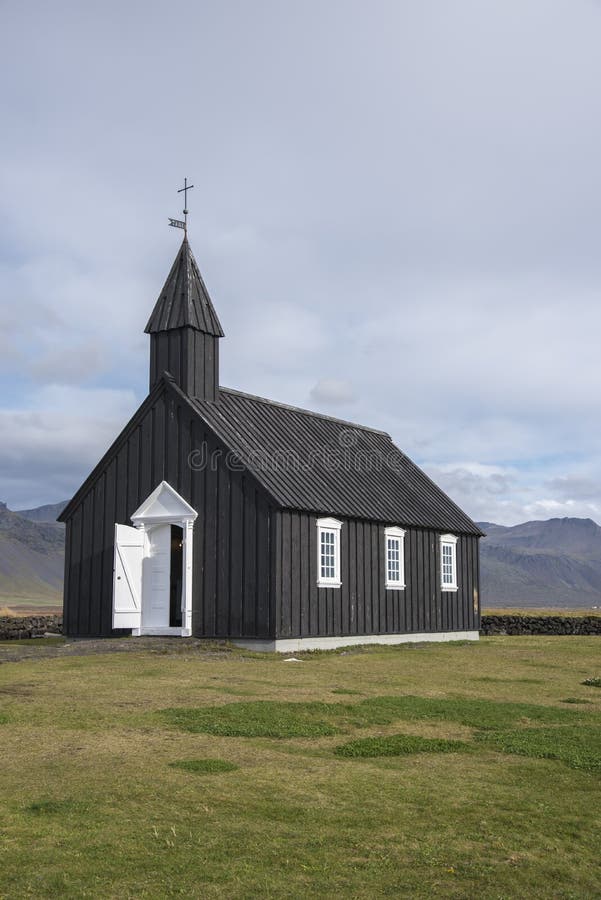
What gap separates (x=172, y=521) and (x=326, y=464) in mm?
5700

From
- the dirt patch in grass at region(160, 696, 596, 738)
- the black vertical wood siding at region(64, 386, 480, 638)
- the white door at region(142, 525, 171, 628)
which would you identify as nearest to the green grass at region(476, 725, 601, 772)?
the dirt patch in grass at region(160, 696, 596, 738)

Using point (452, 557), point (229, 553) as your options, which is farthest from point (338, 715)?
point (452, 557)

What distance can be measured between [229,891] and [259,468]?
18538 mm

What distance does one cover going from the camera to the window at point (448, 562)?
3120 centimetres

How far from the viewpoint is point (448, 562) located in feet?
104

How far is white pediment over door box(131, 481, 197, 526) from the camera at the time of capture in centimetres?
2467

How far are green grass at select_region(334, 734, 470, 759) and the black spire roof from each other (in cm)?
1720

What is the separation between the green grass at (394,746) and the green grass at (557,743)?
534mm

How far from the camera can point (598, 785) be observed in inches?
351

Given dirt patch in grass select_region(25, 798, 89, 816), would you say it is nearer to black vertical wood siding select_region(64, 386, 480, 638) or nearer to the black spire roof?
black vertical wood siding select_region(64, 386, 480, 638)

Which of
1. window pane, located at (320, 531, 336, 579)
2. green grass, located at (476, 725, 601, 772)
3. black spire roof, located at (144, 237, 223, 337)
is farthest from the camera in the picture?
black spire roof, located at (144, 237, 223, 337)

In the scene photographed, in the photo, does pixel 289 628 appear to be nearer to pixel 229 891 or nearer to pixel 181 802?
pixel 181 802

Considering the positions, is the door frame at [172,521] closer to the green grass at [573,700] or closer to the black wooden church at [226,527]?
the black wooden church at [226,527]

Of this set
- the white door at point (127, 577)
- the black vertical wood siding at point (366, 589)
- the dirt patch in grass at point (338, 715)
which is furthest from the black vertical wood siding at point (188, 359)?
the dirt patch in grass at point (338, 715)
